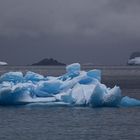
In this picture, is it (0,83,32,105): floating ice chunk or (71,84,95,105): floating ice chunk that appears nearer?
(0,83,32,105): floating ice chunk

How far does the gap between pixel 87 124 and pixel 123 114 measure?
13.2 ft

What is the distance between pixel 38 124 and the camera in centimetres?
2894

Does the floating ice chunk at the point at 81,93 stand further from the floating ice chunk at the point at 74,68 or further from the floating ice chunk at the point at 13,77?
the floating ice chunk at the point at 13,77

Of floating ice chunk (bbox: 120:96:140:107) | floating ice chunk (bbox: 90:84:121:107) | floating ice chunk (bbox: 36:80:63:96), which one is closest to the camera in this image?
floating ice chunk (bbox: 90:84:121:107)

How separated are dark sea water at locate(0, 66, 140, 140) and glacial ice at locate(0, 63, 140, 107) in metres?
0.48

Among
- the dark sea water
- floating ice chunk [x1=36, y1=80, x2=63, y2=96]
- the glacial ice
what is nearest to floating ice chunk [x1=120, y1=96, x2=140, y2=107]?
the glacial ice

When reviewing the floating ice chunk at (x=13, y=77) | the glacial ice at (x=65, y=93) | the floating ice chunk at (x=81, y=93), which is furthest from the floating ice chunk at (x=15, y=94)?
the floating ice chunk at (x=81, y=93)

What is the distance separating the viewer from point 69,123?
29.3 m

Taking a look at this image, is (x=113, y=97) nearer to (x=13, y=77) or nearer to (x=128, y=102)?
(x=128, y=102)

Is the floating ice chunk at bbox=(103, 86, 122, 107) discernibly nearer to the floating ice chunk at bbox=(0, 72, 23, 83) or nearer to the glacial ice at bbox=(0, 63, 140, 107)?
the glacial ice at bbox=(0, 63, 140, 107)

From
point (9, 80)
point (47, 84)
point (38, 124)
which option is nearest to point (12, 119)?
point (38, 124)

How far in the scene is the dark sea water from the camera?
2552 cm

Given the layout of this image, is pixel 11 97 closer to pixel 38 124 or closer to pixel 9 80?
pixel 9 80

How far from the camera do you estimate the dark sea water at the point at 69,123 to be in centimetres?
2552
